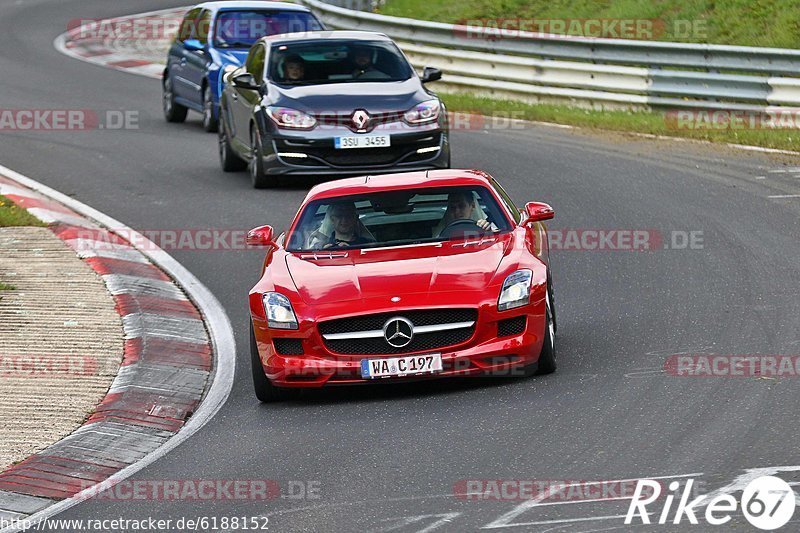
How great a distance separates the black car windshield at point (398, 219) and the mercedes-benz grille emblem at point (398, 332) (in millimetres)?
1087

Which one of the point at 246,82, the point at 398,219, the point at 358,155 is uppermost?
the point at 398,219

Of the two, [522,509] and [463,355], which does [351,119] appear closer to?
[463,355]

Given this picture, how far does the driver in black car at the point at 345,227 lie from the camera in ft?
34.2

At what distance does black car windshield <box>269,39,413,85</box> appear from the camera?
1752cm

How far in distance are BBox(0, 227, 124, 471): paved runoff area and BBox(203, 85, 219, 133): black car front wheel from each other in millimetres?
6638

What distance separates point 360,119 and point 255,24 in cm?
571

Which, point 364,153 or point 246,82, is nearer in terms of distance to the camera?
point 364,153

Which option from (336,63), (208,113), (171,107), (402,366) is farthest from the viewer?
(171,107)

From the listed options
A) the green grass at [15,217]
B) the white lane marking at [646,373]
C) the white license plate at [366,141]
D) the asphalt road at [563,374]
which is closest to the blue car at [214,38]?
the asphalt road at [563,374]

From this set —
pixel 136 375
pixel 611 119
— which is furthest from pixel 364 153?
pixel 136 375

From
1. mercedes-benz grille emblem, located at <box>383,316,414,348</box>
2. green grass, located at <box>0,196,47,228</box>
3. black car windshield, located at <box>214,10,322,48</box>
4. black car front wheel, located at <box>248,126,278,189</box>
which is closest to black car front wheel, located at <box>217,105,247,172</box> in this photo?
black car front wheel, located at <box>248,126,278,189</box>

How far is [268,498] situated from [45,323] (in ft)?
15.3

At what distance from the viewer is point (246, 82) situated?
57.0 feet

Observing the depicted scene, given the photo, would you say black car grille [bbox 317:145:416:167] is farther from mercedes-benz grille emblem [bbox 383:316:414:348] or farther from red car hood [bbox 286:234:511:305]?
mercedes-benz grille emblem [bbox 383:316:414:348]
